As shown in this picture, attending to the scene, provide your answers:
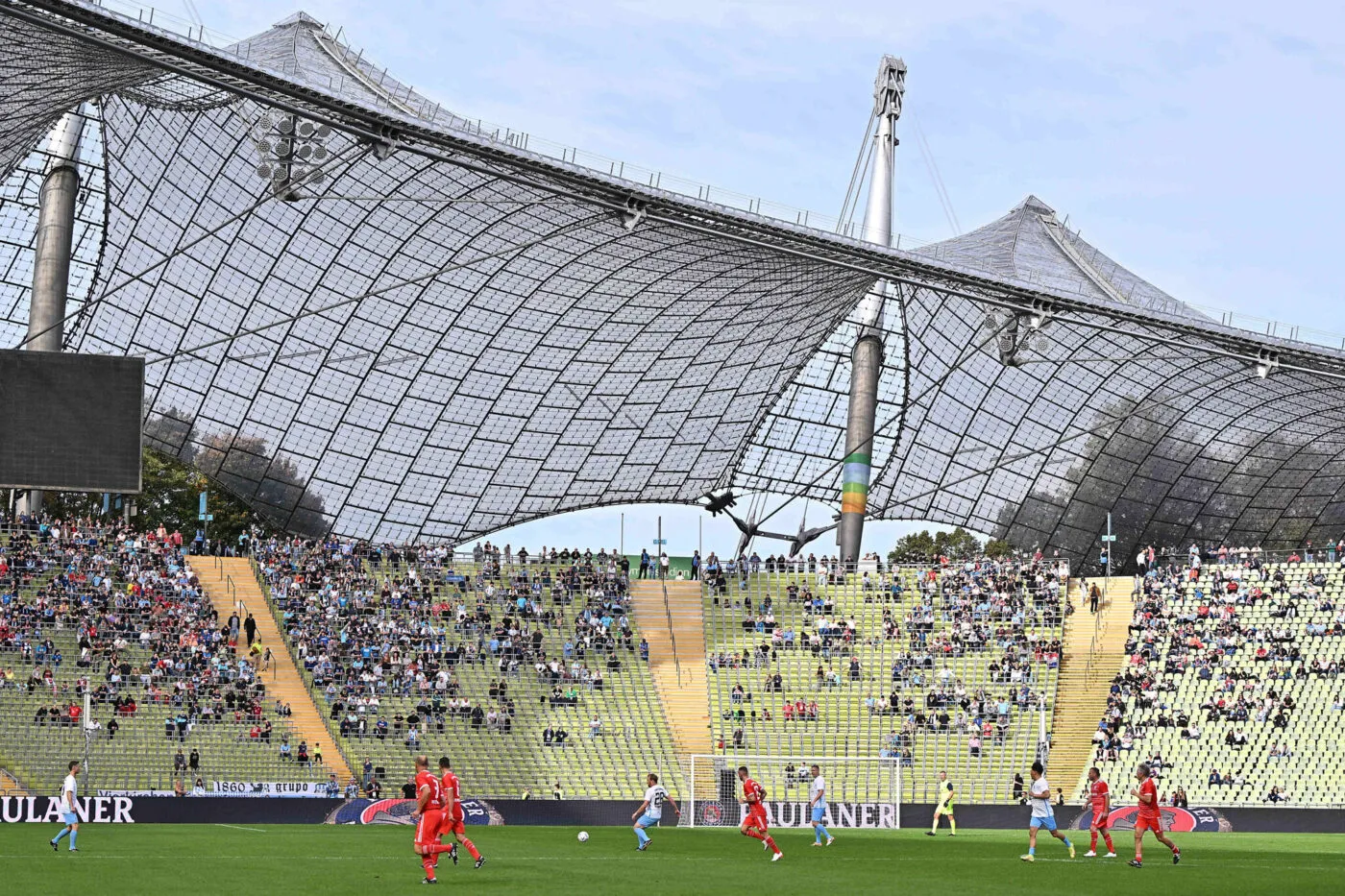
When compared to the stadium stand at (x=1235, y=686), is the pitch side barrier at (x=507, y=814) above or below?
below

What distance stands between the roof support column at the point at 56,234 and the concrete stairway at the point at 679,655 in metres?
21.9

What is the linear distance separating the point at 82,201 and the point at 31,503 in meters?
11.1

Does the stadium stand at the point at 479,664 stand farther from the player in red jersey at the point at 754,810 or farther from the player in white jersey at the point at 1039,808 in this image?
the player in white jersey at the point at 1039,808

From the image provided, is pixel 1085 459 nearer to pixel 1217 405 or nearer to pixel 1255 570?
pixel 1217 405

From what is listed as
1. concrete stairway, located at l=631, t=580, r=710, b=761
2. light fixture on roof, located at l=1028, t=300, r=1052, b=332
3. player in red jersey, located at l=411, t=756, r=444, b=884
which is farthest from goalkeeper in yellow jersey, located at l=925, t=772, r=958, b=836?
player in red jersey, located at l=411, t=756, r=444, b=884

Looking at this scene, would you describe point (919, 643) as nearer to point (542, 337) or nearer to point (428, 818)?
point (542, 337)

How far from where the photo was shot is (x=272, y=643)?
5616 centimetres

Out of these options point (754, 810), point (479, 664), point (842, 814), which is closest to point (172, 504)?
point (479, 664)

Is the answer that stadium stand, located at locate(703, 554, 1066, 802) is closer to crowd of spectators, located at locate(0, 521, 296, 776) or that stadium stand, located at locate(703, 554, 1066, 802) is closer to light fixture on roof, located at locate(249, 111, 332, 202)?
crowd of spectators, located at locate(0, 521, 296, 776)

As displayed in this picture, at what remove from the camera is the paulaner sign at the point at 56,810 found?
140 ft

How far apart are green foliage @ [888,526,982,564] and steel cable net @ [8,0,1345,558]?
885 inches

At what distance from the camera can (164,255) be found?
204 feet

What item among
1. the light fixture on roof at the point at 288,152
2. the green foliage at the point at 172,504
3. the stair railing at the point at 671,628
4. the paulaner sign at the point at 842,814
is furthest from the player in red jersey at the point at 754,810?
the green foliage at the point at 172,504

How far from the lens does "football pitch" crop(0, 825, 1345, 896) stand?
74.1ft
